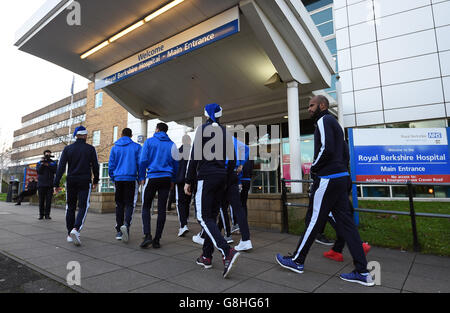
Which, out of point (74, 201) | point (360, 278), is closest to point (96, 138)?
point (74, 201)

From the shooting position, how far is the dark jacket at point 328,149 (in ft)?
9.28

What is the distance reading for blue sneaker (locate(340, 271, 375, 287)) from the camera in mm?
2586

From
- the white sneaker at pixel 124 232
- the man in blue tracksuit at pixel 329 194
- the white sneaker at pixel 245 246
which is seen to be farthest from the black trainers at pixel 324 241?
the white sneaker at pixel 124 232

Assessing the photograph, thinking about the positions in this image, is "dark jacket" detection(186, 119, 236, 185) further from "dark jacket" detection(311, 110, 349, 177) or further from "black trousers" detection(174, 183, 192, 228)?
"black trousers" detection(174, 183, 192, 228)

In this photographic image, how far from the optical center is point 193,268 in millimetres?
3064

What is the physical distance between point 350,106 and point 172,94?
27.5 feet

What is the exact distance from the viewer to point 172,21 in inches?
294

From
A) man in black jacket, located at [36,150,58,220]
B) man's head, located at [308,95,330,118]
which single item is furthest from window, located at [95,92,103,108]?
man's head, located at [308,95,330,118]

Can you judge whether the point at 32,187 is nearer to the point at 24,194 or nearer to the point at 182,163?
the point at 24,194

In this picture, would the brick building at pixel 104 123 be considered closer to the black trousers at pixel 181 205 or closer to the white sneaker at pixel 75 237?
the black trousers at pixel 181 205

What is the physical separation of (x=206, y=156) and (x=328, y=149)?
1.36 m


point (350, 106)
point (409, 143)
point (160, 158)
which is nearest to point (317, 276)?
point (160, 158)

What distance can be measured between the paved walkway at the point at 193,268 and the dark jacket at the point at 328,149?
3.85 feet

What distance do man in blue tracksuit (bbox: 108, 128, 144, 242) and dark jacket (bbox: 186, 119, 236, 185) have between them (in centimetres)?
176
